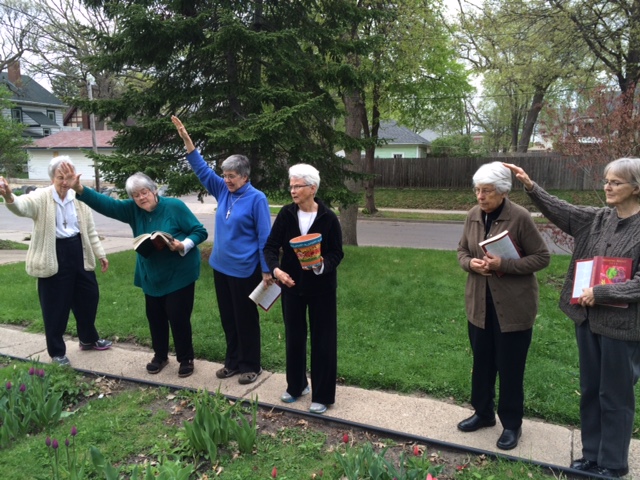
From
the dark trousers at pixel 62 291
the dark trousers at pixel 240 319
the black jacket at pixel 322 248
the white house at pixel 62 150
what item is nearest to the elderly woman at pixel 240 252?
the dark trousers at pixel 240 319

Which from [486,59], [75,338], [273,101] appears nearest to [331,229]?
[75,338]

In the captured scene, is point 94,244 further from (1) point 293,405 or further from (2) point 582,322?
(2) point 582,322

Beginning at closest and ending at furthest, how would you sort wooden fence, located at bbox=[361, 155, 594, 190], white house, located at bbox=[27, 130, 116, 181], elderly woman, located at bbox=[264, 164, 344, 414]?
elderly woman, located at bbox=[264, 164, 344, 414] < wooden fence, located at bbox=[361, 155, 594, 190] < white house, located at bbox=[27, 130, 116, 181]

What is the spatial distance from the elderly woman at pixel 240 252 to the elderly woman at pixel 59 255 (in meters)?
1.32

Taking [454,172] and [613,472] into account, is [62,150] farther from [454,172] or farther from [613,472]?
[613,472]

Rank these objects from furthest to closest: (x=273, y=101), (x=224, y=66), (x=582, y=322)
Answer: (x=224, y=66) → (x=273, y=101) → (x=582, y=322)

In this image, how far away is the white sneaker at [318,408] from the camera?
356 centimetres

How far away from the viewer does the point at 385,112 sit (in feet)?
61.5

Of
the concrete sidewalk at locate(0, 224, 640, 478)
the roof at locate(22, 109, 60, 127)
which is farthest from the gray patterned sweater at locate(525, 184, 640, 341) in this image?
the roof at locate(22, 109, 60, 127)

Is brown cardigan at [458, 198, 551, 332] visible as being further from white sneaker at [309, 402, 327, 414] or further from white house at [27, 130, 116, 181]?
white house at [27, 130, 116, 181]

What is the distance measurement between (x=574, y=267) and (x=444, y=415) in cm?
142

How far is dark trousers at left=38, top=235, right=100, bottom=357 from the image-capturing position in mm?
4469

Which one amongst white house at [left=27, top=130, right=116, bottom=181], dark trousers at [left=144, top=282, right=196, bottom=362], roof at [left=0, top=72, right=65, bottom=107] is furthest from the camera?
roof at [left=0, top=72, right=65, bottom=107]

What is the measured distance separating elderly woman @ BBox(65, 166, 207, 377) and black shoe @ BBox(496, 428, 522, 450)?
257cm
